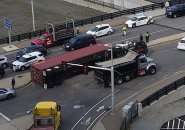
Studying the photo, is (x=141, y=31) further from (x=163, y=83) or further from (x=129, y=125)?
(x=129, y=125)

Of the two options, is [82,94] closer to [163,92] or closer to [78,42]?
[163,92]

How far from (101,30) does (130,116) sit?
25800mm

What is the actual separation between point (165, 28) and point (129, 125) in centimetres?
2927

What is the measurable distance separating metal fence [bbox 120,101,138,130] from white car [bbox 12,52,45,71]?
18072mm

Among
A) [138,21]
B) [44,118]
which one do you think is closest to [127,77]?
[44,118]

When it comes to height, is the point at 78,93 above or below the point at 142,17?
below

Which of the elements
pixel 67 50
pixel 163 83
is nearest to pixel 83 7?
pixel 67 50

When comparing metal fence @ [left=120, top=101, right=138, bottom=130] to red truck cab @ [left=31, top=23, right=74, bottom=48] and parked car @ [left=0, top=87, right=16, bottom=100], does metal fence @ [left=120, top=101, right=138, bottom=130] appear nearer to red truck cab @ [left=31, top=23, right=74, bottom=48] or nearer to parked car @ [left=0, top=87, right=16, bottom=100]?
parked car @ [left=0, top=87, right=16, bottom=100]

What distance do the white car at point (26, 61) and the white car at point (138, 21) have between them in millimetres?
16408

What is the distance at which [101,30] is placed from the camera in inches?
2650

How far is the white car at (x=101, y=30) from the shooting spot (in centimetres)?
6719

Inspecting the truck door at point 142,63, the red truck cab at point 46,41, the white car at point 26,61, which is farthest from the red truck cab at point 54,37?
the truck door at point 142,63

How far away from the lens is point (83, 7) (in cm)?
10094

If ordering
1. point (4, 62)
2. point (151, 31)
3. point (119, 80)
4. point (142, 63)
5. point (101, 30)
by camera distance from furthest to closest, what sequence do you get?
point (151, 31) → point (101, 30) → point (4, 62) → point (142, 63) → point (119, 80)
